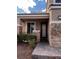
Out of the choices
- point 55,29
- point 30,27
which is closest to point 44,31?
point 30,27

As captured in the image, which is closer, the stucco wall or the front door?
the stucco wall

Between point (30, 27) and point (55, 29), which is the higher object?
point (30, 27)

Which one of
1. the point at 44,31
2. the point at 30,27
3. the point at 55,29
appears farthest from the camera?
the point at 44,31

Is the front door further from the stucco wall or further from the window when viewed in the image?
the stucco wall

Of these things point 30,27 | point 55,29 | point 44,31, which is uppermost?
point 30,27

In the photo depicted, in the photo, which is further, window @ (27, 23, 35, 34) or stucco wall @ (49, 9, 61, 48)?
window @ (27, 23, 35, 34)

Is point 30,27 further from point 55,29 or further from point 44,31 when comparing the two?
point 55,29

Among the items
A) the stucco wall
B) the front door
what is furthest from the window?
the stucco wall

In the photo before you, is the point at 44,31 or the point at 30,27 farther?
the point at 44,31

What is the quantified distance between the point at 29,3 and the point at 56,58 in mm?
13421

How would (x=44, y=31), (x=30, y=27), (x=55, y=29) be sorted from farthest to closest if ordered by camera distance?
(x=44, y=31) < (x=30, y=27) < (x=55, y=29)
